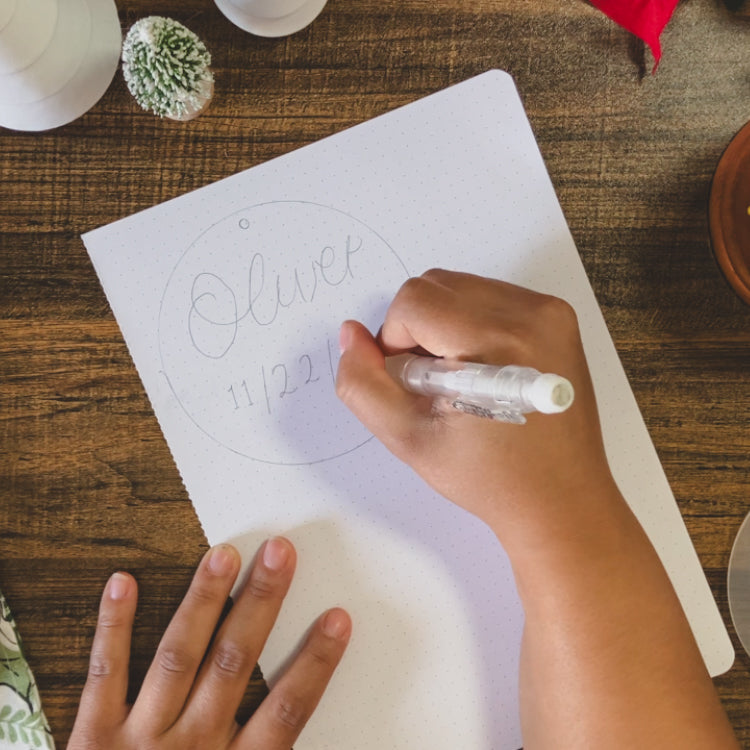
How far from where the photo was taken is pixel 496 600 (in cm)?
61

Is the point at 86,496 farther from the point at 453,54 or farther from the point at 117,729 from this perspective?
the point at 453,54

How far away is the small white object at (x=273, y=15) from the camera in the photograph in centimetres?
56

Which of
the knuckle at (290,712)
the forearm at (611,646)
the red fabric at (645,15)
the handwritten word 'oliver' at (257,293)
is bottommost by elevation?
the knuckle at (290,712)

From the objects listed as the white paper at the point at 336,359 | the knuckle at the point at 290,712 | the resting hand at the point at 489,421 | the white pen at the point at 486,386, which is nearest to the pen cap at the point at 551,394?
the white pen at the point at 486,386

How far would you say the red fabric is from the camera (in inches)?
22.8

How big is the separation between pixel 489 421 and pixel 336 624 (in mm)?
219

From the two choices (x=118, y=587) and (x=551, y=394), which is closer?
(x=551, y=394)

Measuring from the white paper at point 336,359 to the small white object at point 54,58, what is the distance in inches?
3.8

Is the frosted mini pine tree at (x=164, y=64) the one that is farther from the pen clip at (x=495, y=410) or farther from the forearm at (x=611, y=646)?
the forearm at (x=611, y=646)

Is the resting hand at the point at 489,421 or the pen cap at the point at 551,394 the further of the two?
the resting hand at the point at 489,421

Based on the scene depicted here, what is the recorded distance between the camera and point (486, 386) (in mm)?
437

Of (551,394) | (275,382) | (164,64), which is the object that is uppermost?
(164,64)

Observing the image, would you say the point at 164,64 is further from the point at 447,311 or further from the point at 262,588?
the point at 262,588

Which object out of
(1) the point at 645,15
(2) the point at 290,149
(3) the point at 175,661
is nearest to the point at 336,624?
(3) the point at 175,661
